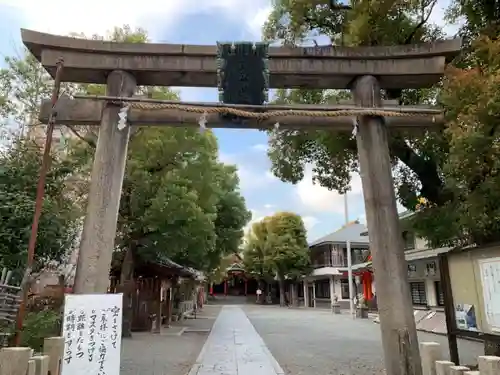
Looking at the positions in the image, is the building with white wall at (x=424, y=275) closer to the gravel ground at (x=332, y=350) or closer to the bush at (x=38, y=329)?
the gravel ground at (x=332, y=350)

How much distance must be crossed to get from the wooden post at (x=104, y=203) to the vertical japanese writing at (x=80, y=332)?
58cm

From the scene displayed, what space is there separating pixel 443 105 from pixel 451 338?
3687 mm

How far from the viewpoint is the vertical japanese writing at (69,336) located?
5.12 m

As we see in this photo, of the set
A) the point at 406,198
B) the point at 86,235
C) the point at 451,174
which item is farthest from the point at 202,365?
the point at 451,174

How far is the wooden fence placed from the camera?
3619 mm

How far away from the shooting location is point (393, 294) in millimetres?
6059

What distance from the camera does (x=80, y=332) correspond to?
5.23 meters

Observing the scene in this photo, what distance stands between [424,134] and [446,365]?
19.5 feet

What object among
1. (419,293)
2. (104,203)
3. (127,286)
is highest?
(104,203)

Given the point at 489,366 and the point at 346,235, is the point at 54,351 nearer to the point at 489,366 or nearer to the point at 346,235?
the point at 489,366

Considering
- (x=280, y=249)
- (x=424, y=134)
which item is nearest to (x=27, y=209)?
(x=424, y=134)

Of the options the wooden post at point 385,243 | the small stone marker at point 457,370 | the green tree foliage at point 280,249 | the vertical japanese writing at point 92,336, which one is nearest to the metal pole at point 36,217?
the vertical japanese writing at point 92,336

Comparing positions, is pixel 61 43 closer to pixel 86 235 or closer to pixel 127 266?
pixel 86 235

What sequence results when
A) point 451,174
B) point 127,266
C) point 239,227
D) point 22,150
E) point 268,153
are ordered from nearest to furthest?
point 451,174
point 22,150
point 268,153
point 127,266
point 239,227
